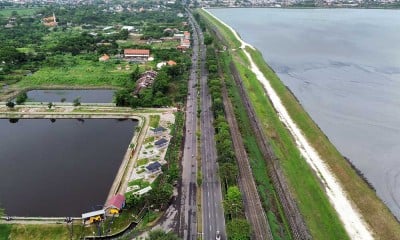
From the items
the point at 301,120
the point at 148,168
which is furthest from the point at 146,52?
the point at 148,168

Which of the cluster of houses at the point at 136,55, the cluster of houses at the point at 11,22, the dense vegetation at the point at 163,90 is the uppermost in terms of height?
the cluster of houses at the point at 11,22

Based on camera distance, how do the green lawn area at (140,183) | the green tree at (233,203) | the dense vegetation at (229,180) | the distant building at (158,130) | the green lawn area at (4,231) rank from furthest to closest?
the distant building at (158,130)
the green lawn area at (140,183)
the green tree at (233,203)
the green lawn area at (4,231)
the dense vegetation at (229,180)

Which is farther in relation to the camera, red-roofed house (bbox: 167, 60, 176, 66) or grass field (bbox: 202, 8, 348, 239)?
red-roofed house (bbox: 167, 60, 176, 66)

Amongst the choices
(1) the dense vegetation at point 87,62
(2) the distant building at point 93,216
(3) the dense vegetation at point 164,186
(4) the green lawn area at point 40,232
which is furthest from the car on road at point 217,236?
(1) the dense vegetation at point 87,62

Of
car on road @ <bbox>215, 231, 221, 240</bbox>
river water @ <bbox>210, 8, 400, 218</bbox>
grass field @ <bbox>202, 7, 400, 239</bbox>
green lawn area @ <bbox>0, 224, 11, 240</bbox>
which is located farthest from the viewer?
river water @ <bbox>210, 8, 400, 218</bbox>

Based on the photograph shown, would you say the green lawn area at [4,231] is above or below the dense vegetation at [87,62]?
below

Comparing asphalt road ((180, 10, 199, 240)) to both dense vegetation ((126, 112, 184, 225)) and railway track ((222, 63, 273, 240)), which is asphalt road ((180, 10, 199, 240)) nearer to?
dense vegetation ((126, 112, 184, 225))

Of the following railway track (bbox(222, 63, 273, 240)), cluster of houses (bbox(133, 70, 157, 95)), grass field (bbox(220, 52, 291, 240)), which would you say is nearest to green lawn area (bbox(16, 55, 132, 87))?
cluster of houses (bbox(133, 70, 157, 95))

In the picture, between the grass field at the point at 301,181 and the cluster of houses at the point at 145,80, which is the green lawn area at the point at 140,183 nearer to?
the grass field at the point at 301,181
